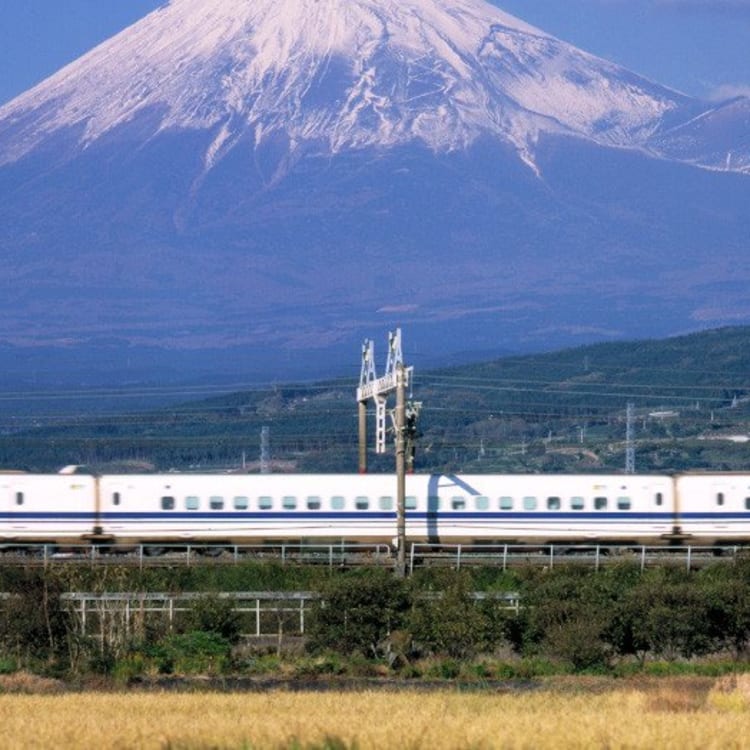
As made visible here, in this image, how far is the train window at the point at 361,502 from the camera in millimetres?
52406

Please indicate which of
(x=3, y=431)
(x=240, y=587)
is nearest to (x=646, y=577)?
(x=240, y=587)

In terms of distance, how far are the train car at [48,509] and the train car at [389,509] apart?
0.40 m

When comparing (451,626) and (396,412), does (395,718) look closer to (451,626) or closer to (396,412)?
(451,626)

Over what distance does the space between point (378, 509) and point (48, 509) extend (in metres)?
7.77

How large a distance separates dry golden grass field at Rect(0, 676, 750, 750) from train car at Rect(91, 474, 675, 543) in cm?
2255

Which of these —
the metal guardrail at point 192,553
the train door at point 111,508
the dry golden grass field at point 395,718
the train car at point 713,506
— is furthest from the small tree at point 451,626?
the train door at point 111,508

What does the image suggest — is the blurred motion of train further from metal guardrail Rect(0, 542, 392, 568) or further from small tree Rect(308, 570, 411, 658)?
small tree Rect(308, 570, 411, 658)

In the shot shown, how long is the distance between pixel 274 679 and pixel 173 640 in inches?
83.9

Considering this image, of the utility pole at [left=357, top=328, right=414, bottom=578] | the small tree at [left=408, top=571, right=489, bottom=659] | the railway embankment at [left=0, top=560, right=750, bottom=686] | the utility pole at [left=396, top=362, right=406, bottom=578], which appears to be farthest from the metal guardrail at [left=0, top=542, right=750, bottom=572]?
the small tree at [left=408, top=571, right=489, bottom=659]

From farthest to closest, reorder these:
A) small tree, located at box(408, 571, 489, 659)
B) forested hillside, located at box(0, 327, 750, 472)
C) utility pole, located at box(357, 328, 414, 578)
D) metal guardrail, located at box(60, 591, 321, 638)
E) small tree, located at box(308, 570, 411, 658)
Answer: forested hillside, located at box(0, 327, 750, 472) → utility pole, located at box(357, 328, 414, 578) → small tree, located at box(308, 570, 411, 658) → metal guardrail, located at box(60, 591, 321, 638) → small tree, located at box(408, 571, 489, 659)

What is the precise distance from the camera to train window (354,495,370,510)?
52.4 m

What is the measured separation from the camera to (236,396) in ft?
503

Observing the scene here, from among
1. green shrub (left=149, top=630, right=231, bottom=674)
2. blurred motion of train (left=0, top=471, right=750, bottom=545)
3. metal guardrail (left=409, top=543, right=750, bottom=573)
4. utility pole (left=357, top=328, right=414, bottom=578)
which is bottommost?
green shrub (left=149, top=630, right=231, bottom=674)

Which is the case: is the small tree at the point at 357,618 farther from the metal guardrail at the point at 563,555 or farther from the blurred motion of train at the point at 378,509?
the blurred motion of train at the point at 378,509
